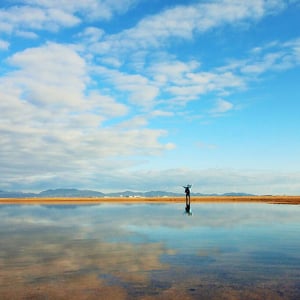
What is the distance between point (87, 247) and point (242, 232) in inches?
502

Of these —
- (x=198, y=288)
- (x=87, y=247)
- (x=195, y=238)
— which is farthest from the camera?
(x=195, y=238)

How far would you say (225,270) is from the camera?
15.6 m

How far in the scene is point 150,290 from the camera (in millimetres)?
12508

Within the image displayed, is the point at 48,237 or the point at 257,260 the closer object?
the point at 257,260

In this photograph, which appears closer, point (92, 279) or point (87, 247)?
point (92, 279)

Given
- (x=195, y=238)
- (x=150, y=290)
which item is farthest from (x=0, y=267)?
(x=195, y=238)

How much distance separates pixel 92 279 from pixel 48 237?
1324cm

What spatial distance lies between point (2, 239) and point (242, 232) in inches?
679

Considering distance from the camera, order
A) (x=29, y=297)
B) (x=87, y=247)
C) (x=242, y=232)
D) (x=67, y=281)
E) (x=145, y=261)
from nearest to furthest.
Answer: (x=29, y=297), (x=67, y=281), (x=145, y=261), (x=87, y=247), (x=242, y=232)

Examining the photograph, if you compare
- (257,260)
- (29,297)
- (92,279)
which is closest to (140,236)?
(257,260)

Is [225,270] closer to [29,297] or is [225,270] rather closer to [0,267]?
[29,297]

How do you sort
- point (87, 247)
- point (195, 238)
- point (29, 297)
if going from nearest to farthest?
1. point (29, 297)
2. point (87, 247)
3. point (195, 238)

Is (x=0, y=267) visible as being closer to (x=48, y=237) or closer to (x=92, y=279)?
(x=92, y=279)

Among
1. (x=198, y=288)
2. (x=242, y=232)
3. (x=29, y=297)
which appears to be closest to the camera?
(x=29, y=297)
